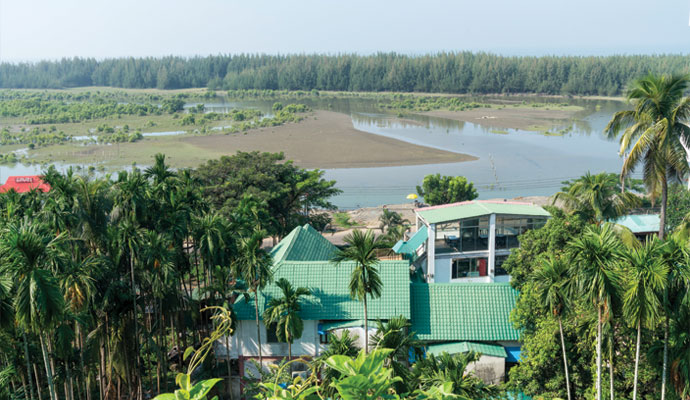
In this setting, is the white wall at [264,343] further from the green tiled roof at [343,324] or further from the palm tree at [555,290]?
the palm tree at [555,290]

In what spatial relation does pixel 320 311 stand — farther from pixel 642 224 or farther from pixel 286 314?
pixel 642 224

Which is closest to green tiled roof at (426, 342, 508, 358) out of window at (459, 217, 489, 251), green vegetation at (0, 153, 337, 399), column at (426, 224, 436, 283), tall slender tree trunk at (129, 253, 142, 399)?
column at (426, 224, 436, 283)

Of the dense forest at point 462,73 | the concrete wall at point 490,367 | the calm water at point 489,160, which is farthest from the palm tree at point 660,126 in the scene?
the dense forest at point 462,73

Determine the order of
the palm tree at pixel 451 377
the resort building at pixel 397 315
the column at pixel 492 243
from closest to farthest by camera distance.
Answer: the palm tree at pixel 451 377
the resort building at pixel 397 315
the column at pixel 492 243

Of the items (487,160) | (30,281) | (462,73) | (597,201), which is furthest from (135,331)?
(462,73)

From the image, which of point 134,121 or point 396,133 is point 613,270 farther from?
point 134,121

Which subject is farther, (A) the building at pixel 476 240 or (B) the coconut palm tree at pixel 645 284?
(A) the building at pixel 476 240
